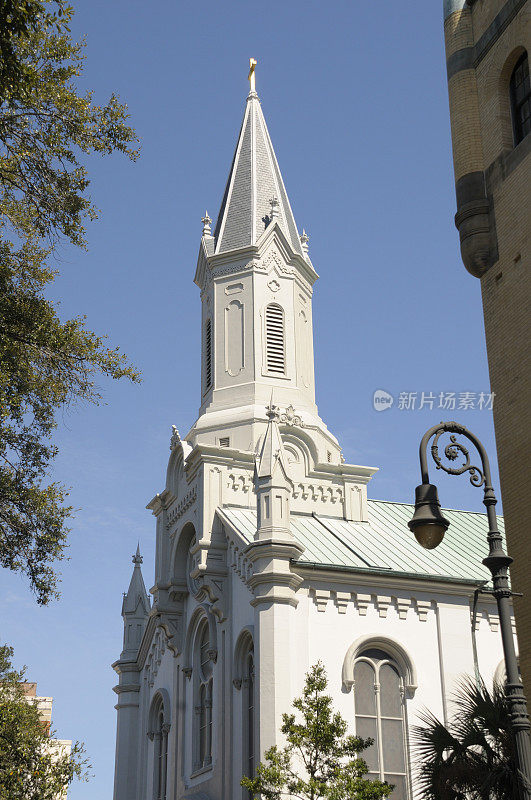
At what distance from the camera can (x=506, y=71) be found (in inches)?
814

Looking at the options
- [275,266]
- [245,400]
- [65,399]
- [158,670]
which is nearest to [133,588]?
[158,670]

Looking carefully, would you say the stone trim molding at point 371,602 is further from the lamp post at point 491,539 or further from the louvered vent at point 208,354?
the lamp post at point 491,539

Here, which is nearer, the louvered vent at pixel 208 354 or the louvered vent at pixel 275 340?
the louvered vent at pixel 275 340

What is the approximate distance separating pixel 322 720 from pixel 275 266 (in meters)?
21.8

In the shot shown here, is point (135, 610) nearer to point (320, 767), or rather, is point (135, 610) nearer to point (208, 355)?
point (208, 355)

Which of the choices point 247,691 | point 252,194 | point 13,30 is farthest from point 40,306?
point 252,194

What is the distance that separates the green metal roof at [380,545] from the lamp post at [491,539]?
620 inches

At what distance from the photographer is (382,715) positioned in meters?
29.2

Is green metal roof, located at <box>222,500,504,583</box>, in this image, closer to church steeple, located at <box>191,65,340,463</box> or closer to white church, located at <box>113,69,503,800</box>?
white church, located at <box>113,69,503,800</box>

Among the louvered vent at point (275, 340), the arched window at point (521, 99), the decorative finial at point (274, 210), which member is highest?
the decorative finial at point (274, 210)

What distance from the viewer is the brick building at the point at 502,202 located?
1800cm

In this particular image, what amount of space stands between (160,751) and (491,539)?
2644cm

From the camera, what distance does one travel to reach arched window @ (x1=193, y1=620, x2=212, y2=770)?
32062 mm

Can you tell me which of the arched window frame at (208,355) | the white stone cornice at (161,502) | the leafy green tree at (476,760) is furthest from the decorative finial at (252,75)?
the leafy green tree at (476,760)
